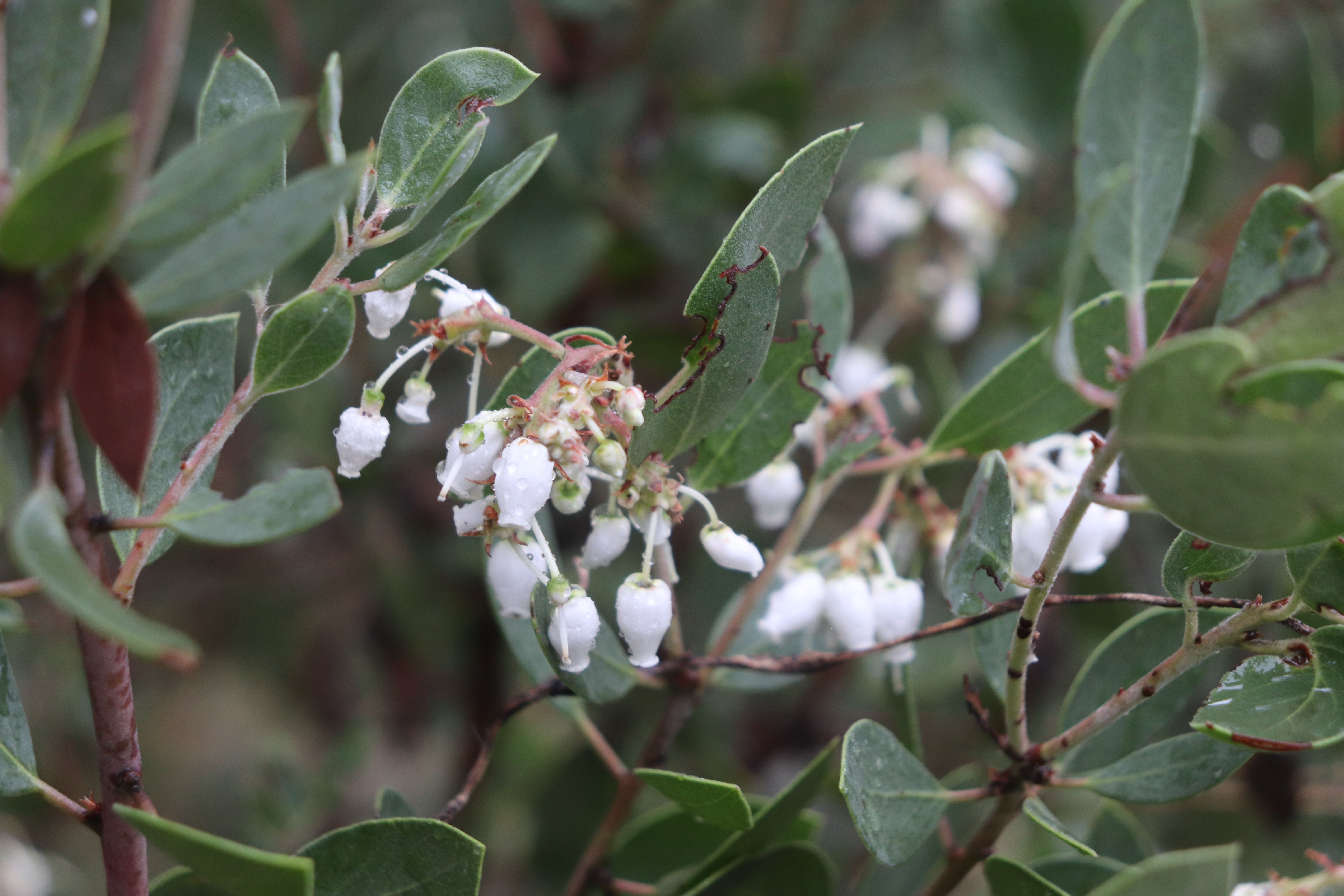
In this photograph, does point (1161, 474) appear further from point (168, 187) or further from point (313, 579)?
point (313, 579)

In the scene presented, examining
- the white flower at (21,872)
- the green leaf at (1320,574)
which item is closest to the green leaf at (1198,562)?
the green leaf at (1320,574)

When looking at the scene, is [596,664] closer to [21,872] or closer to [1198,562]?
[1198,562]

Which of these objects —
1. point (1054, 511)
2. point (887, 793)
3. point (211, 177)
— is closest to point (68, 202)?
point (211, 177)

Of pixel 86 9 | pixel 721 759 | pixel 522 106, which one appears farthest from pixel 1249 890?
pixel 522 106

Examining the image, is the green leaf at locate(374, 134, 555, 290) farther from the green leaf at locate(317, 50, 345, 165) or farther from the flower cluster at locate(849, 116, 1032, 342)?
the flower cluster at locate(849, 116, 1032, 342)

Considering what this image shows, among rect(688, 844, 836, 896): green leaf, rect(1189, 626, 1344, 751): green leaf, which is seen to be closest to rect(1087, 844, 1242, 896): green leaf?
rect(1189, 626, 1344, 751): green leaf
